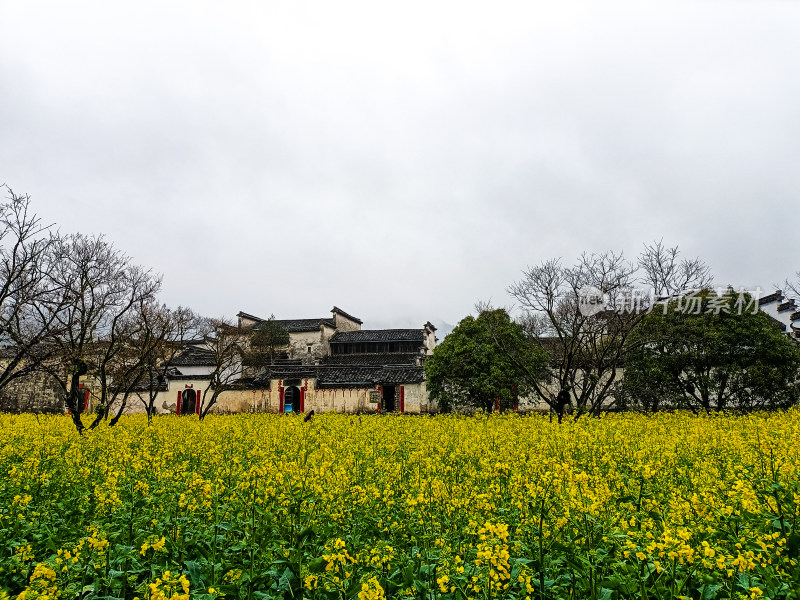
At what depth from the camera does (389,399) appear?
37.5 metres

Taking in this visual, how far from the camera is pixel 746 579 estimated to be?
3.46 metres

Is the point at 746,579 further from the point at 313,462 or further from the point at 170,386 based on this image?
the point at 170,386

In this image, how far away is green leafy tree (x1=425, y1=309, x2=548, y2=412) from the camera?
92.7ft

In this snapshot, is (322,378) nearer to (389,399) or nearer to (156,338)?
(389,399)

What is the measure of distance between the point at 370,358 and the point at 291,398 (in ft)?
41.7

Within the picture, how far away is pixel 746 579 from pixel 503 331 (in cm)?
2569

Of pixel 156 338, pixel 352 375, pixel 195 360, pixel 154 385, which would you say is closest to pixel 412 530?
pixel 156 338

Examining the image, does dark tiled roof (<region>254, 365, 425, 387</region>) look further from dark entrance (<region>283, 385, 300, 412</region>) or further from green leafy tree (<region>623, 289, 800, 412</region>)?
green leafy tree (<region>623, 289, 800, 412</region>)

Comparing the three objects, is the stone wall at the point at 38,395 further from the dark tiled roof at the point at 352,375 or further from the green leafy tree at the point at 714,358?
the green leafy tree at the point at 714,358

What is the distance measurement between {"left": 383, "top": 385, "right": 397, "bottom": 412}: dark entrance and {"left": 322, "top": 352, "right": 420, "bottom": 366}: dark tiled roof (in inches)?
404

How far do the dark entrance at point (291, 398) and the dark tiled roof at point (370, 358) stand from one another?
9.58m

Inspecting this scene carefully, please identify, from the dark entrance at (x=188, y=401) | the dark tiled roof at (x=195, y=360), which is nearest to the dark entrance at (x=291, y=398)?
the dark entrance at (x=188, y=401)

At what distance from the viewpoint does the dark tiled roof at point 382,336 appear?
51.1 meters

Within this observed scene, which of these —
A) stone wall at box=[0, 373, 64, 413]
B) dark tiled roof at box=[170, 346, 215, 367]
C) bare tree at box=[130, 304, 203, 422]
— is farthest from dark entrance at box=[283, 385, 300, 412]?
stone wall at box=[0, 373, 64, 413]
